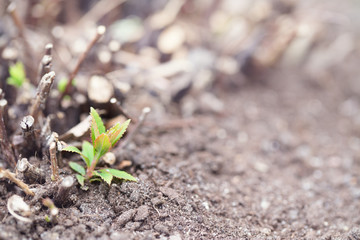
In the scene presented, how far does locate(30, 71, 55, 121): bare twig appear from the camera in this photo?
3.55 ft

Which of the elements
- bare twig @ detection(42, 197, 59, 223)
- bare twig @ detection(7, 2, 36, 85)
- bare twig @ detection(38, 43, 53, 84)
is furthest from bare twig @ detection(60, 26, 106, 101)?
bare twig @ detection(42, 197, 59, 223)

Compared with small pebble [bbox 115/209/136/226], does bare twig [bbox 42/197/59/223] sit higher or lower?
higher

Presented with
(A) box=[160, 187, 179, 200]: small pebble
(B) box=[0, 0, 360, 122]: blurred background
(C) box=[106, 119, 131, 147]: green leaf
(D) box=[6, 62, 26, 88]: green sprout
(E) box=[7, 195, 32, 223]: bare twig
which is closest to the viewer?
(E) box=[7, 195, 32, 223]: bare twig

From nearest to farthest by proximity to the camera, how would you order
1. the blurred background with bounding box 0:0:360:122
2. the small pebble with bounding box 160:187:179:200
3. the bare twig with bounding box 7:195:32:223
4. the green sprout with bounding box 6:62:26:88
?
the bare twig with bounding box 7:195:32:223 → the small pebble with bounding box 160:187:179:200 → the green sprout with bounding box 6:62:26:88 → the blurred background with bounding box 0:0:360:122

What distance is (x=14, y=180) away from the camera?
993 mm

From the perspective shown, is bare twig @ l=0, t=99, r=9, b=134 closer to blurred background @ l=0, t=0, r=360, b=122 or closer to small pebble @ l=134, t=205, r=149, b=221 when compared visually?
blurred background @ l=0, t=0, r=360, b=122

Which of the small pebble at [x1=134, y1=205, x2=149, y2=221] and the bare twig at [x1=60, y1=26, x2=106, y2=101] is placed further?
the bare twig at [x1=60, y1=26, x2=106, y2=101]

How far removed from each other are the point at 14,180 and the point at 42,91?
30 cm

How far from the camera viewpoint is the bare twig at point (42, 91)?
1.08 metres

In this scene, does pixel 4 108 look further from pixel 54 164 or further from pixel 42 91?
pixel 54 164

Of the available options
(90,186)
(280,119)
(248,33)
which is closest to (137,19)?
(248,33)

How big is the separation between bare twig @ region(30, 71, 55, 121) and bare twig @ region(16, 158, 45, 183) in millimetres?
195

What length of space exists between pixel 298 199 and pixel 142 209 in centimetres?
69

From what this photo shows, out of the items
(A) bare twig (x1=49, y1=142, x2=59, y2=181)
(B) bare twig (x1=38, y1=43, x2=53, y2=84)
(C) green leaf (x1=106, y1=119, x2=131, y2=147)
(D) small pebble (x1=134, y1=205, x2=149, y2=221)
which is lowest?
(D) small pebble (x1=134, y1=205, x2=149, y2=221)
